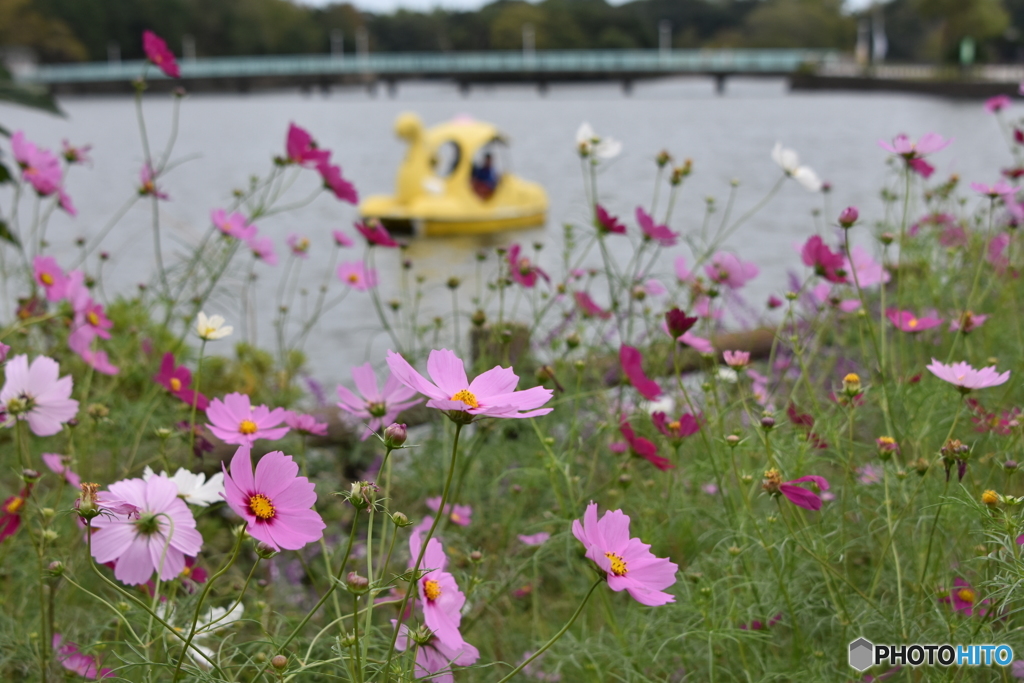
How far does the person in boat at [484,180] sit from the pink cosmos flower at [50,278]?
315 inches

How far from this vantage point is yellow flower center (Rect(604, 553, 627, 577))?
74cm

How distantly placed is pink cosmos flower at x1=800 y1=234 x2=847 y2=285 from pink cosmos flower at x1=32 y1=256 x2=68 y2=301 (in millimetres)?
1047

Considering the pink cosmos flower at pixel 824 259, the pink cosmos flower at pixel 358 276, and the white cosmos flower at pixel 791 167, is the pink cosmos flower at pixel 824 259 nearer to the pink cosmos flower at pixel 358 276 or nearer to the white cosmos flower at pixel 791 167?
the white cosmos flower at pixel 791 167

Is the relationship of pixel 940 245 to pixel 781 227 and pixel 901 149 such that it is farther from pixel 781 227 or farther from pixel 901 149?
pixel 781 227

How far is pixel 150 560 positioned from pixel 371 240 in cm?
89

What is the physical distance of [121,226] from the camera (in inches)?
405

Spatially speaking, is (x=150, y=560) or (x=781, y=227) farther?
(x=781, y=227)

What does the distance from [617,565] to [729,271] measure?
99cm

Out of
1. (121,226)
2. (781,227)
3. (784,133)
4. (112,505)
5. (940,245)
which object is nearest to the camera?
(112,505)

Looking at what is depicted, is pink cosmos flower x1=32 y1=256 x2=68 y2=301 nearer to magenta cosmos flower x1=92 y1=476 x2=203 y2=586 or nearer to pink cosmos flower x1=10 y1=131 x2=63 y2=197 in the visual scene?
pink cosmos flower x1=10 y1=131 x2=63 y2=197

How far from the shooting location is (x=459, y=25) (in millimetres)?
82875

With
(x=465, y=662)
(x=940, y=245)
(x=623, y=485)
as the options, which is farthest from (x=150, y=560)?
(x=940, y=245)

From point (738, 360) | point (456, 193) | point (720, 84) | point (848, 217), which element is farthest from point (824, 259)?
point (720, 84)

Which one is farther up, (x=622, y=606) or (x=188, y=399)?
(x=188, y=399)
